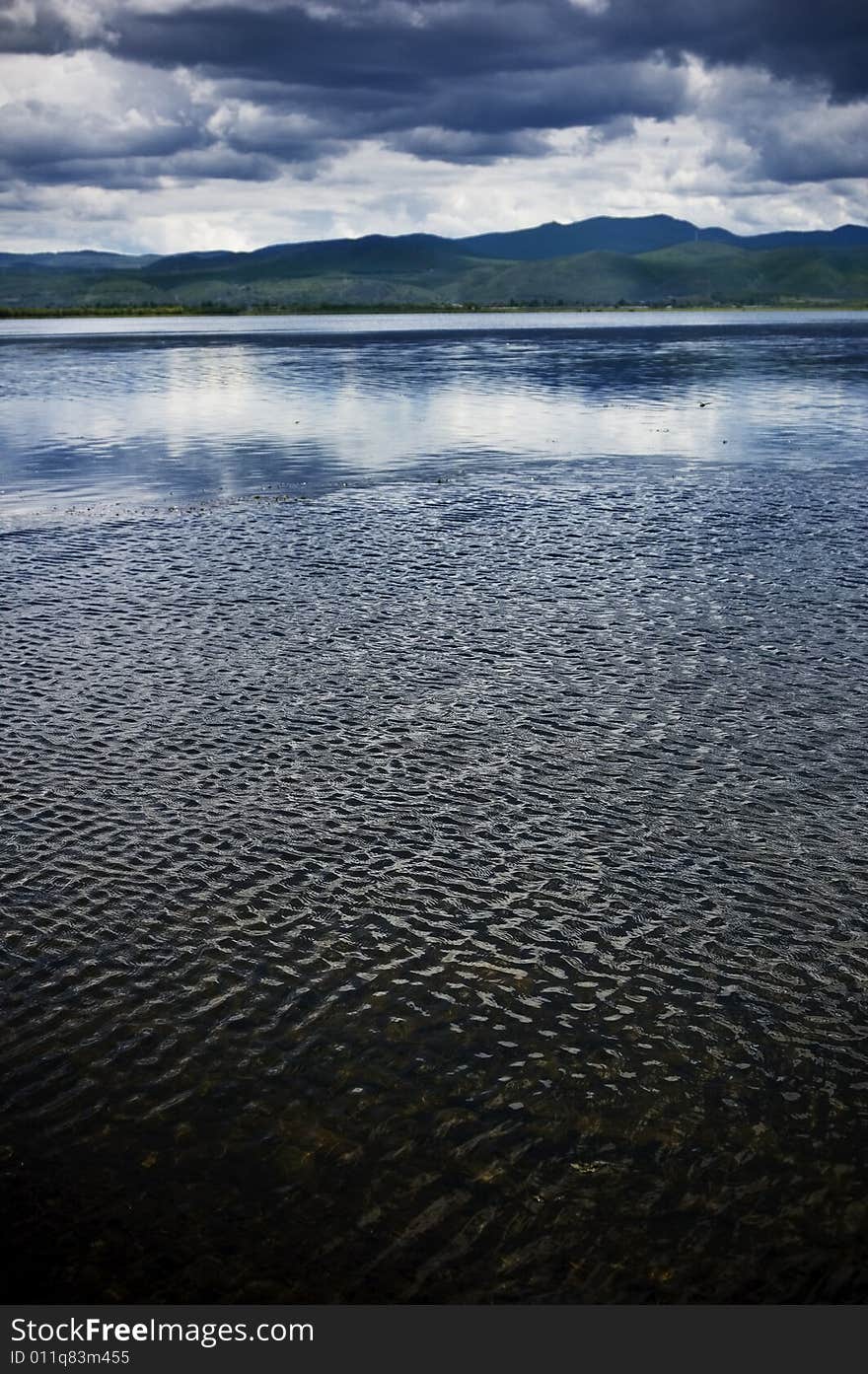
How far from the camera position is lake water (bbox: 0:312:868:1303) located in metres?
11.0

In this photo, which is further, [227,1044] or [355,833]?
[355,833]

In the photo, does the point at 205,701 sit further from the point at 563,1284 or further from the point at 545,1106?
the point at 563,1284

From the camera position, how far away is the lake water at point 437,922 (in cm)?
1102

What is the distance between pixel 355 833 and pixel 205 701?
23.4 feet

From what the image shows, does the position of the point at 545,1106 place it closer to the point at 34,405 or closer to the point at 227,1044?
the point at 227,1044

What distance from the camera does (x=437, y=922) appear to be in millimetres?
16047

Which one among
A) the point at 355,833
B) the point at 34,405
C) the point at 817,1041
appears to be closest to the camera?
the point at 817,1041

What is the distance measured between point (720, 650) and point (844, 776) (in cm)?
772

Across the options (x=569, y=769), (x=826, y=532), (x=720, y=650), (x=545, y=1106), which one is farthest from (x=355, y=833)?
(x=826, y=532)

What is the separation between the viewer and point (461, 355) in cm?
16175
